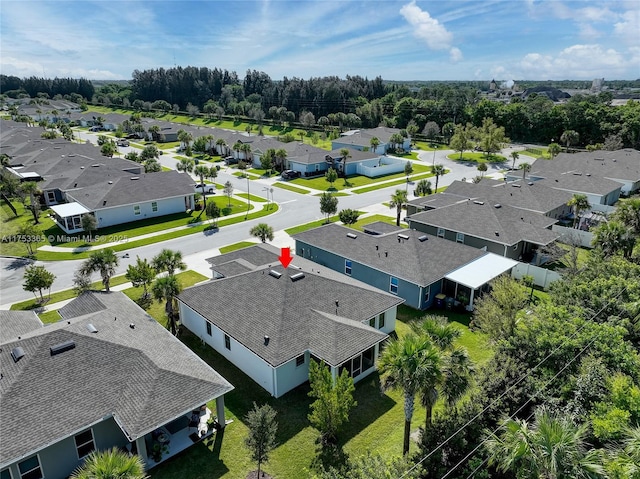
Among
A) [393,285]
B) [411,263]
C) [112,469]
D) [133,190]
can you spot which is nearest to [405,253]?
[411,263]

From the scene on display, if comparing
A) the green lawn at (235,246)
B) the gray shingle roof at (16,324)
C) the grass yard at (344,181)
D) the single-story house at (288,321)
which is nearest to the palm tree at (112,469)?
the single-story house at (288,321)

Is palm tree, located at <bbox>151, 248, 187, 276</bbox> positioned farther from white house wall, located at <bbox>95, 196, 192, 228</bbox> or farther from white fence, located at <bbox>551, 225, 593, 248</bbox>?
white fence, located at <bbox>551, 225, 593, 248</bbox>

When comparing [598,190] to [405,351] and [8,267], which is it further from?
[8,267]

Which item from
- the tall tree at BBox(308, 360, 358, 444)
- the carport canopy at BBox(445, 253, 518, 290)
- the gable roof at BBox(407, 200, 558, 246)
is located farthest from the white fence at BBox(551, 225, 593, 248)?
the tall tree at BBox(308, 360, 358, 444)

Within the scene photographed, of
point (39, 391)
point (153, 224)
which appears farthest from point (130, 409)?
point (153, 224)

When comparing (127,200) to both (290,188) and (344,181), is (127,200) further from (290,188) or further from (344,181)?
(344,181)

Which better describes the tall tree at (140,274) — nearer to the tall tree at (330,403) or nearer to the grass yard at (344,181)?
the tall tree at (330,403)
